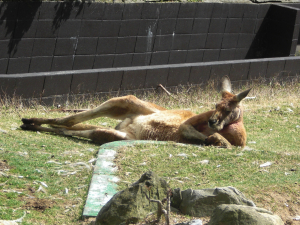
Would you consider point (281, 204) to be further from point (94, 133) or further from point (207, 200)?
point (94, 133)

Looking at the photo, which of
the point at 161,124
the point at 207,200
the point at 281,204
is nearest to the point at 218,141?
the point at 161,124

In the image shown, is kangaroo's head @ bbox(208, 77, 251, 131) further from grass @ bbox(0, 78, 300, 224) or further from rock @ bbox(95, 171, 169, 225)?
rock @ bbox(95, 171, 169, 225)

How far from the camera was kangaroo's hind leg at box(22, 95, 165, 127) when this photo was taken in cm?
728

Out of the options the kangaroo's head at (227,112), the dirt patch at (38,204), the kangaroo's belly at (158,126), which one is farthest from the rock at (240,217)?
the kangaroo's belly at (158,126)

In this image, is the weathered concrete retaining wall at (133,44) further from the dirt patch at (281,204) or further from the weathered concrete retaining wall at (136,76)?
the dirt patch at (281,204)

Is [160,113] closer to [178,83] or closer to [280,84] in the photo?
[178,83]

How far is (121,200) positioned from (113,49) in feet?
23.0

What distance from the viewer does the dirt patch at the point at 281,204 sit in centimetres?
→ 439

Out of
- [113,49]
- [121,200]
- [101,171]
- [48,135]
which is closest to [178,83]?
[113,49]

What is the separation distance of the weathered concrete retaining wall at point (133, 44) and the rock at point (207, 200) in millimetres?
4878

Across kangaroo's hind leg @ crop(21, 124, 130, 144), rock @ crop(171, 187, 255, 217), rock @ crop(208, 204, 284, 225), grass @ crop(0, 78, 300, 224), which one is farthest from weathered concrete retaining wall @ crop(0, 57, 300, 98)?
rock @ crop(208, 204, 284, 225)

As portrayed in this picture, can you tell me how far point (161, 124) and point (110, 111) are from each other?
3.07ft

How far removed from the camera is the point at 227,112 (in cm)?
641

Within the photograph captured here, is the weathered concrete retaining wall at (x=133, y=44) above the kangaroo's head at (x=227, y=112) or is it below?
above
